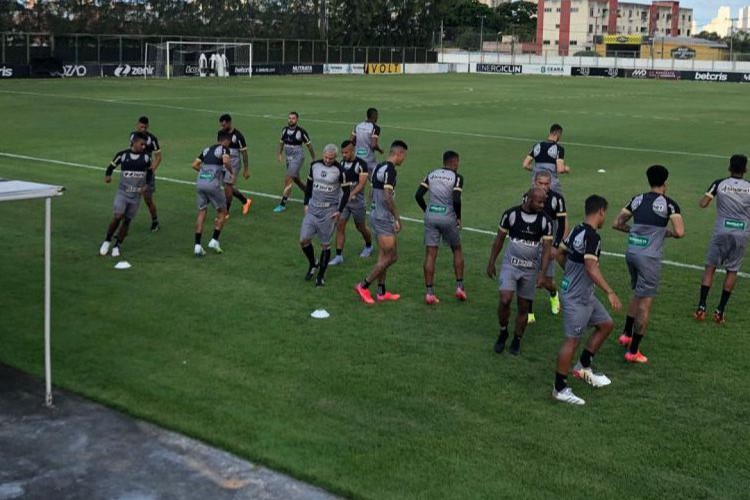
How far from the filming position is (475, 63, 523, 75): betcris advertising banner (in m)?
96.4

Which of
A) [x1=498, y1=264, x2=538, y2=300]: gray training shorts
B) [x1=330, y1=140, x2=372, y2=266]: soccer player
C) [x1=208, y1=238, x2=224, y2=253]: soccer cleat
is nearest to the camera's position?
[x1=498, y1=264, x2=538, y2=300]: gray training shorts

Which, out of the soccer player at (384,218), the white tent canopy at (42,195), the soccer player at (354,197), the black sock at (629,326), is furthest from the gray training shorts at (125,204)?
the black sock at (629,326)

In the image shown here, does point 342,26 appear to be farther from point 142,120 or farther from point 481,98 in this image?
point 142,120

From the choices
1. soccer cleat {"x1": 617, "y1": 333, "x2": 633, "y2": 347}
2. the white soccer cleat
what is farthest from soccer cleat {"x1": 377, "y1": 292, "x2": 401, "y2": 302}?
soccer cleat {"x1": 617, "y1": 333, "x2": 633, "y2": 347}

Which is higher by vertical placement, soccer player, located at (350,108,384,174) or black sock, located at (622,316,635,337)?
soccer player, located at (350,108,384,174)

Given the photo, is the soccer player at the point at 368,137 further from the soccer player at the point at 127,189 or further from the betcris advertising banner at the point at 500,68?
the betcris advertising banner at the point at 500,68

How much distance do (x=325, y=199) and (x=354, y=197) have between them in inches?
65.6

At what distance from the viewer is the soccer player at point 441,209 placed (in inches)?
468

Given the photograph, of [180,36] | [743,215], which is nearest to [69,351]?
[743,215]

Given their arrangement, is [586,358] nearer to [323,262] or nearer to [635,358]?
[635,358]

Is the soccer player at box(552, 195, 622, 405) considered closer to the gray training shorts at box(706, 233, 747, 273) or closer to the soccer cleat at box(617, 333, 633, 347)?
the soccer cleat at box(617, 333, 633, 347)

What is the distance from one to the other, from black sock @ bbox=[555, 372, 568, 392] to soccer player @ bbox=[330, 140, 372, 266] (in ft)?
17.2

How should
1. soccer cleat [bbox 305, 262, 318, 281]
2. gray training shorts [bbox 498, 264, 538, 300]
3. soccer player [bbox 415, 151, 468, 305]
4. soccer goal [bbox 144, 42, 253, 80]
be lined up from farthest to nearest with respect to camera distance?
soccer goal [bbox 144, 42, 253, 80] → soccer cleat [bbox 305, 262, 318, 281] → soccer player [bbox 415, 151, 468, 305] → gray training shorts [bbox 498, 264, 538, 300]

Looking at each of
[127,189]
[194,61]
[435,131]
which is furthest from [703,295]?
[194,61]
